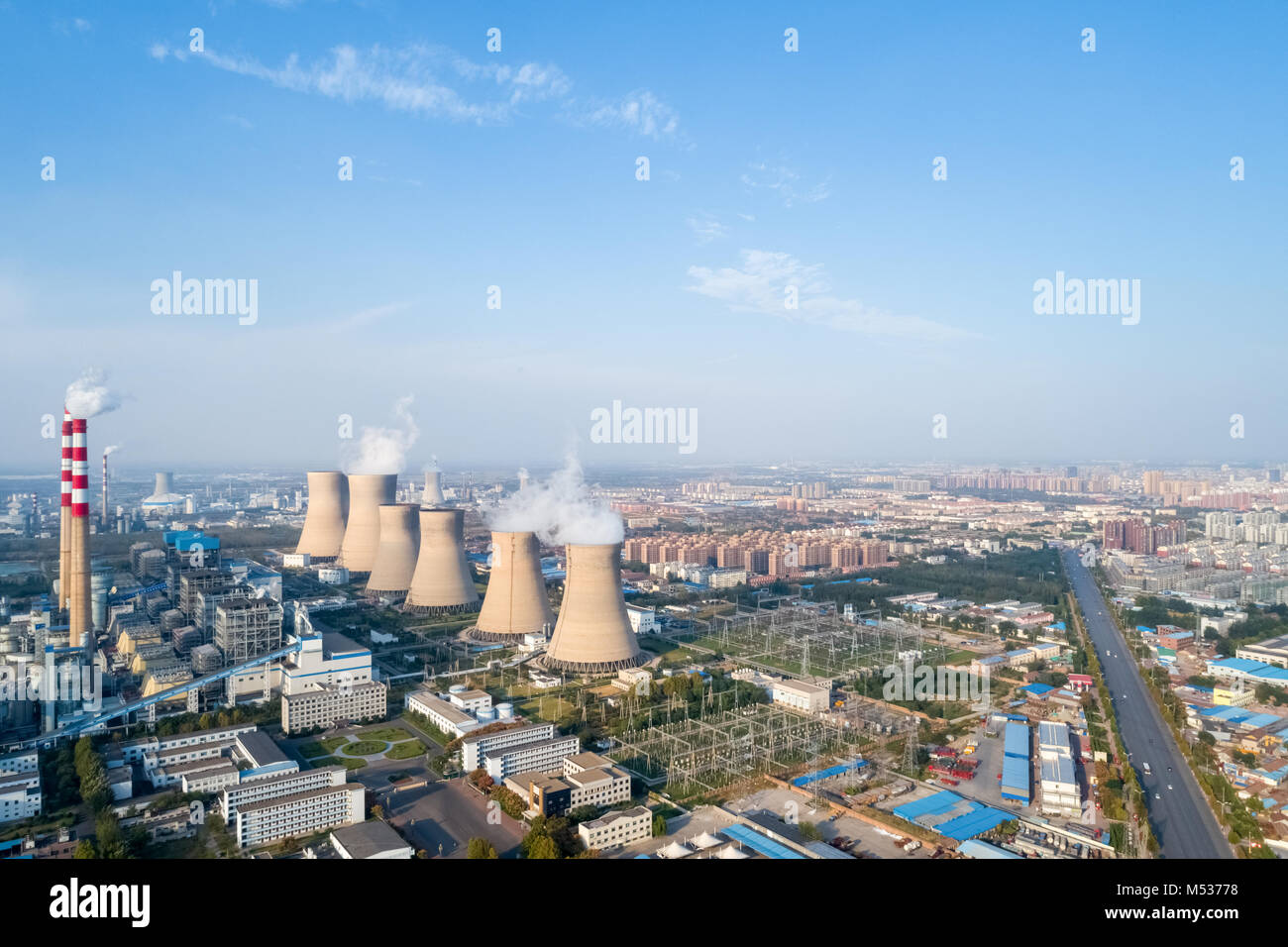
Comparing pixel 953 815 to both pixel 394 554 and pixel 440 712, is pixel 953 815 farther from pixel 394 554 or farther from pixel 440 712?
pixel 394 554

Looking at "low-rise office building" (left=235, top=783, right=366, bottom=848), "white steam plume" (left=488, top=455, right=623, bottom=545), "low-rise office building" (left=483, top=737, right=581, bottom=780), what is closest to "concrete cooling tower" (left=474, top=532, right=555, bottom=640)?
"white steam plume" (left=488, top=455, right=623, bottom=545)

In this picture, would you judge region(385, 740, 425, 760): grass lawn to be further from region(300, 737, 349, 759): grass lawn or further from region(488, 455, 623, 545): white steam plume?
region(488, 455, 623, 545): white steam plume

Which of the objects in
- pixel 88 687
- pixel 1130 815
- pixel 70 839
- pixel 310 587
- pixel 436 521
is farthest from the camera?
pixel 310 587

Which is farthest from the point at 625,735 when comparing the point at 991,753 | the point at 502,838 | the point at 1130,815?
the point at 1130,815

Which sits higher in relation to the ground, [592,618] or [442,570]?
[442,570]

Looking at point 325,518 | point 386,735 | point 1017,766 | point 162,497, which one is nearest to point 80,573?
point 386,735
